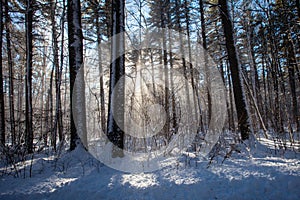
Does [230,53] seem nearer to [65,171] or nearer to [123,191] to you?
[123,191]

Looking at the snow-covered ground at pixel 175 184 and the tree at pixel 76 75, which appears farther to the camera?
the tree at pixel 76 75

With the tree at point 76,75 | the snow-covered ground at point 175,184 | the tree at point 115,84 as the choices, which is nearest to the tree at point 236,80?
the snow-covered ground at point 175,184

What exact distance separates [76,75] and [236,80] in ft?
17.4

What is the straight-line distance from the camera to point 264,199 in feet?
7.01

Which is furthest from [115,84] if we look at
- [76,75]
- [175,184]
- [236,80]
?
[236,80]

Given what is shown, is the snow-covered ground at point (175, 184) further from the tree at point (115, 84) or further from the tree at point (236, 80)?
the tree at point (236, 80)

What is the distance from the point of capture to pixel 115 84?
15.2 ft

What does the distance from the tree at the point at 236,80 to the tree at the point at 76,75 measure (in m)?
4.94

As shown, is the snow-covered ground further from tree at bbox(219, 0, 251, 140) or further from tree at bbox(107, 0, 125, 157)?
tree at bbox(219, 0, 251, 140)

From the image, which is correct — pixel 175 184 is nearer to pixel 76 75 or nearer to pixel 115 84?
pixel 115 84

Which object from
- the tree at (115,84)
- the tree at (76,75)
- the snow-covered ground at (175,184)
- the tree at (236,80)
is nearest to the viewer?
the snow-covered ground at (175,184)

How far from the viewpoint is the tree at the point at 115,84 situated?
447 centimetres

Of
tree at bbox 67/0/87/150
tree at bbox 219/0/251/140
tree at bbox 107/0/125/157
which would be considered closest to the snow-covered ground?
tree at bbox 107/0/125/157

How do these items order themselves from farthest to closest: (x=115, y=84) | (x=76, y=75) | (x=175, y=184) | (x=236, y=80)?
(x=236, y=80) → (x=76, y=75) → (x=115, y=84) → (x=175, y=184)
